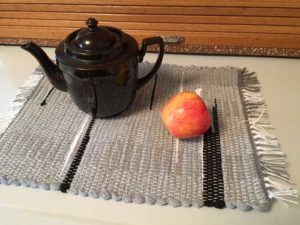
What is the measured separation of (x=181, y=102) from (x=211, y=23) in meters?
0.33

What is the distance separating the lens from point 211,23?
0.80m

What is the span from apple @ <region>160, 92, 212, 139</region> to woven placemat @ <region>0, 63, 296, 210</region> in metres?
0.02

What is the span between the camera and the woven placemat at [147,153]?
0.49m

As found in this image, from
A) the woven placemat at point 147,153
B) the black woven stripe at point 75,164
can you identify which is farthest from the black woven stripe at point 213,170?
the black woven stripe at point 75,164

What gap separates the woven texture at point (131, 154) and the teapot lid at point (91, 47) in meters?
0.14

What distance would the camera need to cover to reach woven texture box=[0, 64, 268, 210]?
1.62 feet

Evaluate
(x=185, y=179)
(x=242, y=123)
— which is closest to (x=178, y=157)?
(x=185, y=179)

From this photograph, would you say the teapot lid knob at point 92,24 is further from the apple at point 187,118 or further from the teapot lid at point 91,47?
the apple at point 187,118

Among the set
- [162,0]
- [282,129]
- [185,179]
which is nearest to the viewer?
[185,179]

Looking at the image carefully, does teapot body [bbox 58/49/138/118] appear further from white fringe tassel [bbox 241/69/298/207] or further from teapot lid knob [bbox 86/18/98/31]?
white fringe tassel [bbox 241/69/298/207]

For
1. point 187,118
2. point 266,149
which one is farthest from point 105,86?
point 266,149

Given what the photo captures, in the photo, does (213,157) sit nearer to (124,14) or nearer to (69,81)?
(69,81)

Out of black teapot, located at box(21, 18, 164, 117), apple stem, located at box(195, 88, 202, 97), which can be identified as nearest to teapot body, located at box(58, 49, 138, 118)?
black teapot, located at box(21, 18, 164, 117)

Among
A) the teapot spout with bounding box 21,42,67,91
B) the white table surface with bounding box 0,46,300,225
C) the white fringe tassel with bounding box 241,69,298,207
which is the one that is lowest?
the white table surface with bounding box 0,46,300,225
